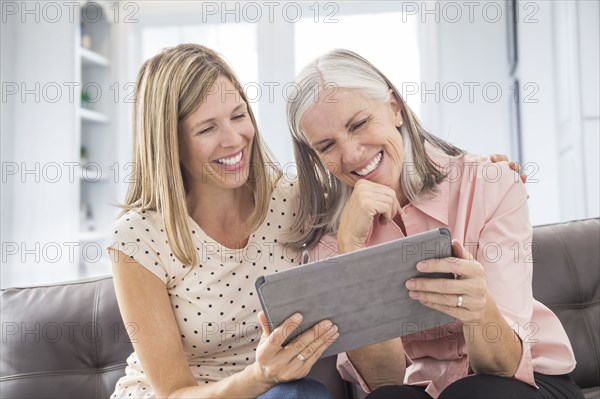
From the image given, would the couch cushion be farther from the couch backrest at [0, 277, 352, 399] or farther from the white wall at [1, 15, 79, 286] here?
the white wall at [1, 15, 79, 286]

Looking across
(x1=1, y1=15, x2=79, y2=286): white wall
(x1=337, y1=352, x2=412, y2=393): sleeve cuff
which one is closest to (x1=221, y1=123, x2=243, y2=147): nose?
(x1=337, y1=352, x2=412, y2=393): sleeve cuff

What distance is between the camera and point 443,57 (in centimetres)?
416

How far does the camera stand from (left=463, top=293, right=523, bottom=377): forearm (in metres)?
1.03

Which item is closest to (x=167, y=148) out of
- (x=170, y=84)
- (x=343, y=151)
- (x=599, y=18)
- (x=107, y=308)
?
(x=170, y=84)

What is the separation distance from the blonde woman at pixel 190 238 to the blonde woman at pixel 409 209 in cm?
14

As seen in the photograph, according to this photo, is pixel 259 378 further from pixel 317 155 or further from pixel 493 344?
pixel 317 155

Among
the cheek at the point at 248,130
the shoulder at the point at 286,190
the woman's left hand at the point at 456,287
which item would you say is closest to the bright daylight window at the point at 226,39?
the shoulder at the point at 286,190

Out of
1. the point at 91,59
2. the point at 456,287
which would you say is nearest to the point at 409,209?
the point at 456,287

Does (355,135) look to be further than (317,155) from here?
No

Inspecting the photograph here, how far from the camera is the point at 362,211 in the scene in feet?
3.93

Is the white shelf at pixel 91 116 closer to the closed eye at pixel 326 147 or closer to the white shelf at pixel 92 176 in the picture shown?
the white shelf at pixel 92 176

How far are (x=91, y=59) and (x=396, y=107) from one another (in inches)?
136

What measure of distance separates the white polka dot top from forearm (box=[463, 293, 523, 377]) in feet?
1.51

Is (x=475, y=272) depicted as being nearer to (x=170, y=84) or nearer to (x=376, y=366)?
(x=376, y=366)
